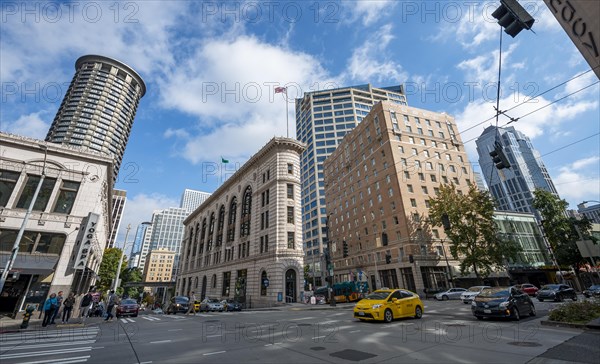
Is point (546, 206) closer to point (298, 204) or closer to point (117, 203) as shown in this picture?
point (298, 204)

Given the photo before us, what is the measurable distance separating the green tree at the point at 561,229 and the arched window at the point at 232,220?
50.1 metres

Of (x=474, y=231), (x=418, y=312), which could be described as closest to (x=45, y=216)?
(x=418, y=312)

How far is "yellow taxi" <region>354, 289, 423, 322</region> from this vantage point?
12594mm

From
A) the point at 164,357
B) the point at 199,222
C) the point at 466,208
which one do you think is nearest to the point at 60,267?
the point at 164,357

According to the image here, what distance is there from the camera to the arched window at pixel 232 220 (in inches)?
1849

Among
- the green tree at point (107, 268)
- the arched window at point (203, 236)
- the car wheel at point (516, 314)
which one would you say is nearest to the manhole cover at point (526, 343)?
the car wheel at point (516, 314)

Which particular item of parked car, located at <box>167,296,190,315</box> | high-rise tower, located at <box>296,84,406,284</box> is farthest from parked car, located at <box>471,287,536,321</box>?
high-rise tower, located at <box>296,84,406,284</box>

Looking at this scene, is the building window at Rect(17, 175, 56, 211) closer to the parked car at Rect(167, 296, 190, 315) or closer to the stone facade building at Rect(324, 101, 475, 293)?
the parked car at Rect(167, 296, 190, 315)

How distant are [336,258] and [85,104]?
3774 inches

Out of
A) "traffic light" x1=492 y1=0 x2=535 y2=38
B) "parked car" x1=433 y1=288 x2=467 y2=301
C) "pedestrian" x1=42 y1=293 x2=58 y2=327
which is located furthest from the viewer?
"parked car" x1=433 y1=288 x2=467 y2=301

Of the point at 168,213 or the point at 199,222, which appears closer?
the point at 199,222

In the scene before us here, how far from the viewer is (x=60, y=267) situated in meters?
23.5

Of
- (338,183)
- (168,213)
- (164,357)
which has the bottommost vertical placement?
(164,357)

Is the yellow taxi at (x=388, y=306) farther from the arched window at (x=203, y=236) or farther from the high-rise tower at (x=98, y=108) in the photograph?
the high-rise tower at (x=98, y=108)
